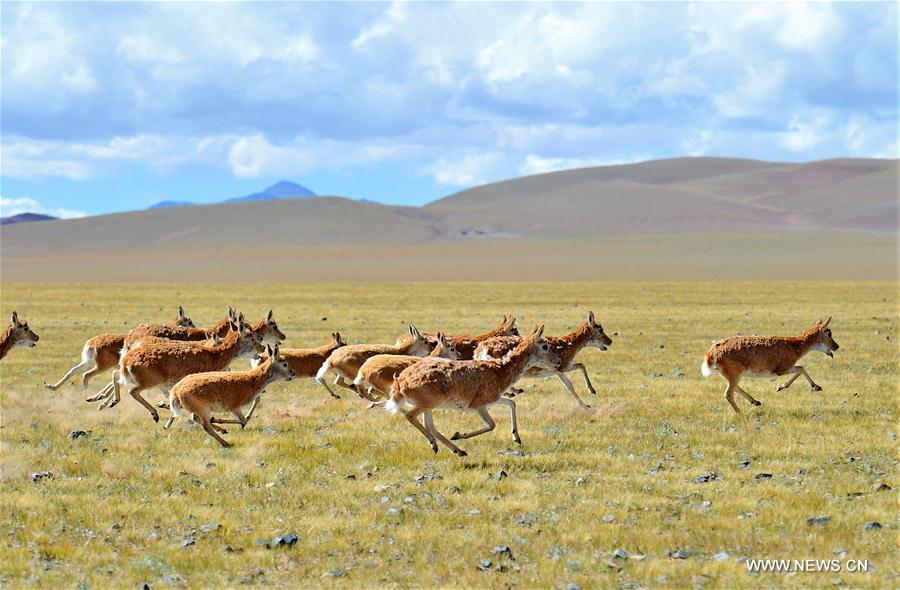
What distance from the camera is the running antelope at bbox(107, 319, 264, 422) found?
15.5 m

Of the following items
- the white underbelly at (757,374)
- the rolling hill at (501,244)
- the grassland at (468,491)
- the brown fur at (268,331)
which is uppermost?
the rolling hill at (501,244)

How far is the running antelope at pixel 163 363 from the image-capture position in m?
15.5

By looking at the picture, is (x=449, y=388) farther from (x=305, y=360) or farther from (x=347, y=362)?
(x=305, y=360)

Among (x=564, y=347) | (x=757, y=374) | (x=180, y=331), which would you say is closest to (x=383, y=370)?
(x=564, y=347)

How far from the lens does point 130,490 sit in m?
11.3

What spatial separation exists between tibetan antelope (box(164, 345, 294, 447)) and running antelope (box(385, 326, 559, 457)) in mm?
2455

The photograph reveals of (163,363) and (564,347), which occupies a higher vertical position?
(163,363)

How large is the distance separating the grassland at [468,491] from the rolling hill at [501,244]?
72665 millimetres

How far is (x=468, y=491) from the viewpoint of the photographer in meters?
11.2

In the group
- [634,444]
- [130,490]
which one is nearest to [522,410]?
[634,444]

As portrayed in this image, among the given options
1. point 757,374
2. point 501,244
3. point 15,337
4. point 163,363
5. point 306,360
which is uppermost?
point 501,244

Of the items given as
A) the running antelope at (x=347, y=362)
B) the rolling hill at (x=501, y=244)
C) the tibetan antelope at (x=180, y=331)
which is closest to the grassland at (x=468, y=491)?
the running antelope at (x=347, y=362)

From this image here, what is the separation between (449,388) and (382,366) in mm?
2701

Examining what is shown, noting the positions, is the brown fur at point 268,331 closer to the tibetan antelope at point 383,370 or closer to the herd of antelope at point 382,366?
the herd of antelope at point 382,366
